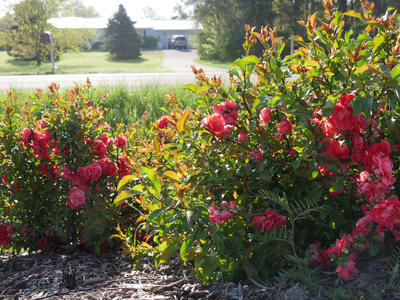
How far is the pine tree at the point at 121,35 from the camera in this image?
108ft

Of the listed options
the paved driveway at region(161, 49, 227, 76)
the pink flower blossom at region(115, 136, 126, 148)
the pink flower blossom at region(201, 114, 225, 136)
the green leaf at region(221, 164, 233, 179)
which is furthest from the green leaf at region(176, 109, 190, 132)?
the paved driveway at region(161, 49, 227, 76)

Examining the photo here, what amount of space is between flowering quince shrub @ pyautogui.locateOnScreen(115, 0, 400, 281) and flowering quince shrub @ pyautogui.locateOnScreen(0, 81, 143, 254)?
2.16ft

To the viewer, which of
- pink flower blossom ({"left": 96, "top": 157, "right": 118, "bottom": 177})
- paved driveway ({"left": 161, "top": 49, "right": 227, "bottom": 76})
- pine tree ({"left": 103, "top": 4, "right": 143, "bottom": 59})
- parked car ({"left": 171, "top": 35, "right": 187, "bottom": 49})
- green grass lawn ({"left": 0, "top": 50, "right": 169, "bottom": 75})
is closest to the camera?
pink flower blossom ({"left": 96, "top": 157, "right": 118, "bottom": 177})

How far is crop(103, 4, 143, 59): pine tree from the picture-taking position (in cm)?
3291

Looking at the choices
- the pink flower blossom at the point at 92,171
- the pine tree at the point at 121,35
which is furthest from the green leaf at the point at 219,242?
the pine tree at the point at 121,35

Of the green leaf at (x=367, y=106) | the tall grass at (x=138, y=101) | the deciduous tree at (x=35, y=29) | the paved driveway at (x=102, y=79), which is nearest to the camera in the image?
the green leaf at (x=367, y=106)

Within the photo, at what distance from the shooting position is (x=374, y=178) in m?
1.35

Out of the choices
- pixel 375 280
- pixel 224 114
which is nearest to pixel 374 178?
pixel 375 280

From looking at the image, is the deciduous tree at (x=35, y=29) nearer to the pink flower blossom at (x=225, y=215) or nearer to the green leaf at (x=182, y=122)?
the green leaf at (x=182, y=122)

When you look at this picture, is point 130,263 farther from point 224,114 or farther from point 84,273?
point 224,114

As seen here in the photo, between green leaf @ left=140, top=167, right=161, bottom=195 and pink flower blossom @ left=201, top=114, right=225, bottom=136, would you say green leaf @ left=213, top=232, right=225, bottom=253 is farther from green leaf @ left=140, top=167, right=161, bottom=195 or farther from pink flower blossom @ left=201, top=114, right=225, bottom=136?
pink flower blossom @ left=201, top=114, right=225, bottom=136

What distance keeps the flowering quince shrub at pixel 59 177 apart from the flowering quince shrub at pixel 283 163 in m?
0.66

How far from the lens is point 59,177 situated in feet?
7.60

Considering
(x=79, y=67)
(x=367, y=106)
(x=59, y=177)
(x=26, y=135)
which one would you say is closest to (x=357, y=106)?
(x=367, y=106)
